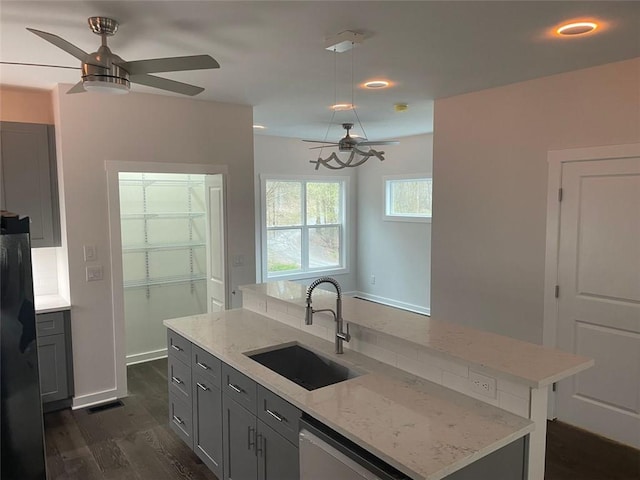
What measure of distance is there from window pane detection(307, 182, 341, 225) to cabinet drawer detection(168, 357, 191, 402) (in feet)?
14.8

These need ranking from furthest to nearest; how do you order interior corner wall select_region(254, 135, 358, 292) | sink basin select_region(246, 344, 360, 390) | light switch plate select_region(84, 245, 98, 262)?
interior corner wall select_region(254, 135, 358, 292) < light switch plate select_region(84, 245, 98, 262) < sink basin select_region(246, 344, 360, 390)

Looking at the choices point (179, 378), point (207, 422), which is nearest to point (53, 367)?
point (179, 378)

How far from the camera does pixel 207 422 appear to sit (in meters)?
2.78

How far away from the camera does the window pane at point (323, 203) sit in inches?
296

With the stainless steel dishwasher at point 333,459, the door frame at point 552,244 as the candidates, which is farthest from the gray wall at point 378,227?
the stainless steel dishwasher at point 333,459

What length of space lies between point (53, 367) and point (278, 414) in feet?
8.23

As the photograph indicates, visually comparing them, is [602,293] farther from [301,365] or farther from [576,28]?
[301,365]

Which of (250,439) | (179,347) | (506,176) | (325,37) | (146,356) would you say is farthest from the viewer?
(146,356)

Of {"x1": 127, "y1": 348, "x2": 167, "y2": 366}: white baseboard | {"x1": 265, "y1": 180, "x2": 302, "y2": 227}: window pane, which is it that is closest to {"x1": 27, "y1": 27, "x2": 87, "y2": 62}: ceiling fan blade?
{"x1": 127, "y1": 348, "x2": 167, "y2": 366}: white baseboard

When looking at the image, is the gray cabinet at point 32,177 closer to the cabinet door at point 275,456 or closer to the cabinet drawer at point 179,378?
the cabinet drawer at point 179,378

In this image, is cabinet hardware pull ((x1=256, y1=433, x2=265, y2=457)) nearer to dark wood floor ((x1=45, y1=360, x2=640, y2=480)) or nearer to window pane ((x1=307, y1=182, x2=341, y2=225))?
dark wood floor ((x1=45, y1=360, x2=640, y2=480))

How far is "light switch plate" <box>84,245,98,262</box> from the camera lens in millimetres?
3812

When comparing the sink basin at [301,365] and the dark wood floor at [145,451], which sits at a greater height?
the sink basin at [301,365]

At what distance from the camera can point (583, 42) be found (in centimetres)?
271
